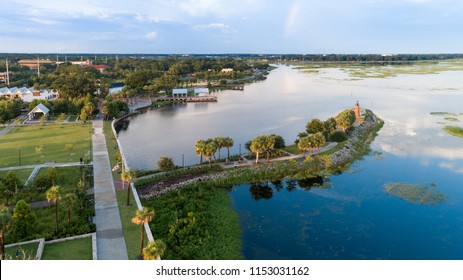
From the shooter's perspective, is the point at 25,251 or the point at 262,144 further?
the point at 262,144

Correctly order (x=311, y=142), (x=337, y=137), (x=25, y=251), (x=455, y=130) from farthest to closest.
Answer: (x=455, y=130)
(x=337, y=137)
(x=311, y=142)
(x=25, y=251)

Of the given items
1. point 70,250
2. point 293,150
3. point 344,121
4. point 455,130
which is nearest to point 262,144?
point 293,150

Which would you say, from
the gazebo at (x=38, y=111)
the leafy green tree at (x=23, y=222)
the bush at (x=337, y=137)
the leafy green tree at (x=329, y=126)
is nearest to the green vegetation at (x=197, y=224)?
the leafy green tree at (x=23, y=222)

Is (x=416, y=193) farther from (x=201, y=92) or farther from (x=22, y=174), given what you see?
(x=201, y=92)

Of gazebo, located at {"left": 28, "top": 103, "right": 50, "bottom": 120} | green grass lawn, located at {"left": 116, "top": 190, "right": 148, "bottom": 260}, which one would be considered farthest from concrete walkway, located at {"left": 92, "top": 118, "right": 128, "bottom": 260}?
gazebo, located at {"left": 28, "top": 103, "right": 50, "bottom": 120}

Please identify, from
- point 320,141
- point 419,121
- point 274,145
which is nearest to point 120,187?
point 274,145

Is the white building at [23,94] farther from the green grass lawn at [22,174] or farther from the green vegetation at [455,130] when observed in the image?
the green vegetation at [455,130]
